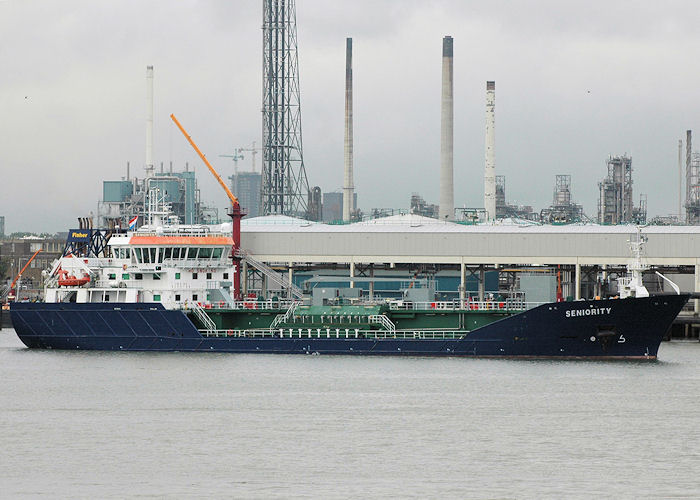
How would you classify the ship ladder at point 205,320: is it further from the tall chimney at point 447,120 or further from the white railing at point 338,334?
the tall chimney at point 447,120

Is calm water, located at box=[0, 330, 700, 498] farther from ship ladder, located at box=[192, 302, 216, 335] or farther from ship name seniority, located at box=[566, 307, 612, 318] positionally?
ship ladder, located at box=[192, 302, 216, 335]

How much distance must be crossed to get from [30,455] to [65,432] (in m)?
3.41

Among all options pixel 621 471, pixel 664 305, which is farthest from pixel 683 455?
pixel 664 305

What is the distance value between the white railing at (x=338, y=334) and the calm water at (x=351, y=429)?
2.53 meters

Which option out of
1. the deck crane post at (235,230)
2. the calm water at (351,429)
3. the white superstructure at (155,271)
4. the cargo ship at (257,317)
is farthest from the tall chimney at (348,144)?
the calm water at (351,429)

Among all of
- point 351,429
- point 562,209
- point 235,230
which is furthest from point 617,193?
point 351,429

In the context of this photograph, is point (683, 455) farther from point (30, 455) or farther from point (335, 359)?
point (335, 359)

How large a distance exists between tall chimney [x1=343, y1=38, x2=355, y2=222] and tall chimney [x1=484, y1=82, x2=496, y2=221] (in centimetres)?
1783

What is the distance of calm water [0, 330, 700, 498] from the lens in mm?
30250

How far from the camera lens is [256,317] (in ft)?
196

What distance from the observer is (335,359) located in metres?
56.0

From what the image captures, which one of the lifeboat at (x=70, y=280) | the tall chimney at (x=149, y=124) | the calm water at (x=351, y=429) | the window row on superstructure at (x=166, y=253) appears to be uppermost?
the tall chimney at (x=149, y=124)

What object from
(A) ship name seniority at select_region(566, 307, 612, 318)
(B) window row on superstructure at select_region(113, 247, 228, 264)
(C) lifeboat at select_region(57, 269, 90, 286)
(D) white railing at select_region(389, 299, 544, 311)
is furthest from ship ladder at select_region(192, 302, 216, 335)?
(A) ship name seniority at select_region(566, 307, 612, 318)

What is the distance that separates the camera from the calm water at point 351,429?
3025 cm
